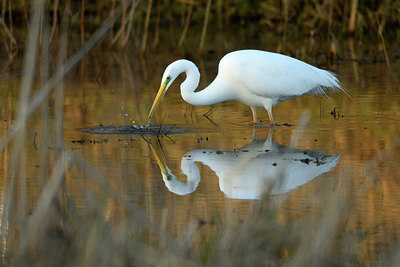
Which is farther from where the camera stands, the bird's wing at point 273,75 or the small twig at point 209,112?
the small twig at point 209,112

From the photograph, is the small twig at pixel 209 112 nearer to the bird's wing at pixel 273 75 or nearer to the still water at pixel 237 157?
A: the still water at pixel 237 157

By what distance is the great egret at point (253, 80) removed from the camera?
24.6ft

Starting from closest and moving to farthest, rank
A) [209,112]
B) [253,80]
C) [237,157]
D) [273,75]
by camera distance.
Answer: [237,157] → [253,80] → [273,75] → [209,112]

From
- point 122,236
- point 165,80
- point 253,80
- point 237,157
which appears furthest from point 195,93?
point 122,236

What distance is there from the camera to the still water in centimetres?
446

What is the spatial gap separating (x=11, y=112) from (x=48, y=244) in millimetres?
4879

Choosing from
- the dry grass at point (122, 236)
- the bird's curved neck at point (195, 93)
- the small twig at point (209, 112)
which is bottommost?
the dry grass at point (122, 236)

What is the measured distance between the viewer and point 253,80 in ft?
24.6

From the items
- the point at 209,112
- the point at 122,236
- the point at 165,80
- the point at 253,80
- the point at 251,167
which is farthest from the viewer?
the point at 209,112

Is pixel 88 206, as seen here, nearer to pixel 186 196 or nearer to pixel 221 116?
pixel 186 196

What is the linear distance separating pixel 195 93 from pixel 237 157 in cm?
165

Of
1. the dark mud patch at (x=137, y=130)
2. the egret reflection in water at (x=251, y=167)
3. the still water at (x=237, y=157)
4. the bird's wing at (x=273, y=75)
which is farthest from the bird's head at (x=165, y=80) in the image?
the egret reflection in water at (x=251, y=167)

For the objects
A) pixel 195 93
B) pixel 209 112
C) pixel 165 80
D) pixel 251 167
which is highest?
pixel 165 80

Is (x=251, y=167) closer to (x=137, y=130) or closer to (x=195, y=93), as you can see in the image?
(x=137, y=130)
